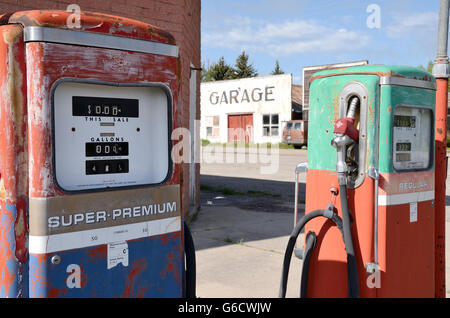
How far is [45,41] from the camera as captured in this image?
209 cm

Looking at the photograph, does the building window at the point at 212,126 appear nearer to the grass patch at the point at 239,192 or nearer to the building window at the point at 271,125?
the building window at the point at 271,125

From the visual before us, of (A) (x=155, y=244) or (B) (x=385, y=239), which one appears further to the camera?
(B) (x=385, y=239)

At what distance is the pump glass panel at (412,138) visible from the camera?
339cm

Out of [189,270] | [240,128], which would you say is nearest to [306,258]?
[189,270]

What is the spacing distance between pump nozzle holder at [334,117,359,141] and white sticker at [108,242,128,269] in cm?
160

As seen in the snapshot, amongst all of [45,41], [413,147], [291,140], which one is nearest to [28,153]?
[45,41]

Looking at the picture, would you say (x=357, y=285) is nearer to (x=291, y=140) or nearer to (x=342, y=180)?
(x=342, y=180)

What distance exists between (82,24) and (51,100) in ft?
1.22

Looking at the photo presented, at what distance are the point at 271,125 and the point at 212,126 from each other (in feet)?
14.8

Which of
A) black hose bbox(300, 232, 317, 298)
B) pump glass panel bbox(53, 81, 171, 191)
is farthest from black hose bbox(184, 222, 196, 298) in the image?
black hose bbox(300, 232, 317, 298)

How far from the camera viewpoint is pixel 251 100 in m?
30.9

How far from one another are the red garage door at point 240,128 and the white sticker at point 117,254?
28651 mm

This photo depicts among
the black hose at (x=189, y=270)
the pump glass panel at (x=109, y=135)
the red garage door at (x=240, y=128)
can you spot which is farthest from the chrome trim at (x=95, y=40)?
the red garage door at (x=240, y=128)
